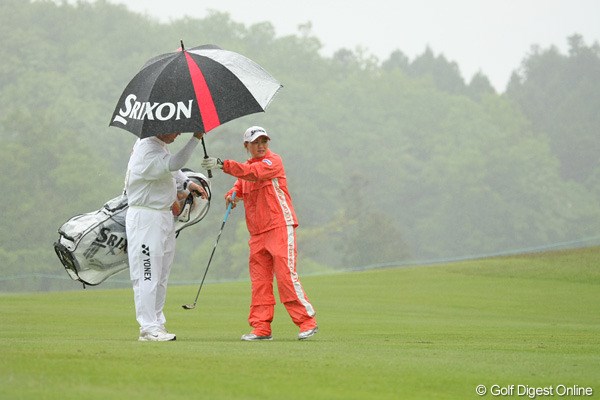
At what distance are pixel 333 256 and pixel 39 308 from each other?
86139 mm

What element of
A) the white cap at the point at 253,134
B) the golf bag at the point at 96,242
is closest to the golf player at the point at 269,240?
the white cap at the point at 253,134

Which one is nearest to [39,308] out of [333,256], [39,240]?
[39,240]

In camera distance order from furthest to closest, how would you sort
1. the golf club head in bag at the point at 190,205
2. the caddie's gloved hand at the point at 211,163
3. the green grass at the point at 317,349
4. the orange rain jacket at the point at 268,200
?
1. the golf club head in bag at the point at 190,205
2. the orange rain jacket at the point at 268,200
3. the caddie's gloved hand at the point at 211,163
4. the green grass at the point at 317,349

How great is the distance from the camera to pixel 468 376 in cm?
962

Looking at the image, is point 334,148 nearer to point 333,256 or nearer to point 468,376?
point 333,256

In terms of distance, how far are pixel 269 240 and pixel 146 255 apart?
1311 millimetres

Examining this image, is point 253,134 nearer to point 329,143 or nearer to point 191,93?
point 191,93

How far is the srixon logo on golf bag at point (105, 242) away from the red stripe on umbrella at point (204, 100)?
1.68 meters

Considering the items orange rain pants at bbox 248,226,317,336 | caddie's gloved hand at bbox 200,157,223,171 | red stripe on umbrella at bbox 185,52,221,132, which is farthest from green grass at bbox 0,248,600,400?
red stripe on umbrella at bbox 185,52,221,132

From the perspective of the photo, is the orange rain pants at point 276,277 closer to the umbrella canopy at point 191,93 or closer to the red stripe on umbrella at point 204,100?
the umbrella canopy at point 191,93

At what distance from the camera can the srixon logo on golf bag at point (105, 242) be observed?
1261 centimetres

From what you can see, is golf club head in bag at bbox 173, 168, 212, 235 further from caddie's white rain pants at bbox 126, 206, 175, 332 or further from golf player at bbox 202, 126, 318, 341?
caddie's white rain pants at bbox 126, 206, 175, 332

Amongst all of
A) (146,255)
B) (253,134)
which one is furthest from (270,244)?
(146,255)

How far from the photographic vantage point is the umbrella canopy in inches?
460
